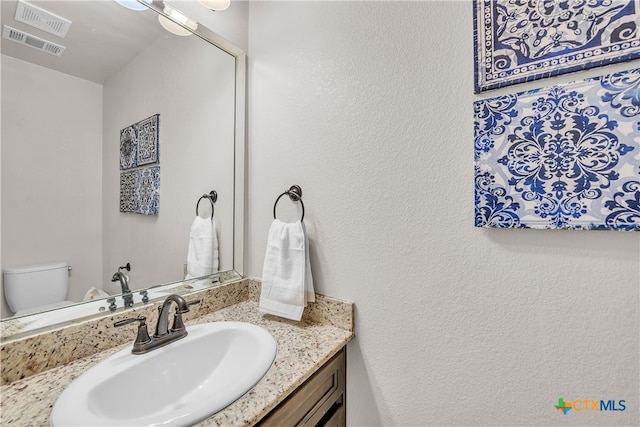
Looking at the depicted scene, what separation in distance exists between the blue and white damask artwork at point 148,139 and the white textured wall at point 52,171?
0.13 meters

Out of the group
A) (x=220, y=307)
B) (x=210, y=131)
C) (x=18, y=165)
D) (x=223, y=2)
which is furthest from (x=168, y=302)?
(x=223, y=2)

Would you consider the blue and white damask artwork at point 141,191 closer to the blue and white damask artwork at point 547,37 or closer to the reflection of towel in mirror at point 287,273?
the reflection of towel in mirror at point 287,273

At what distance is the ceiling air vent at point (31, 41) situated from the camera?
745 millimetres

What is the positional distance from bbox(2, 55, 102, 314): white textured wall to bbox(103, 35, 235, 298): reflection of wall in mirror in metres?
0.04

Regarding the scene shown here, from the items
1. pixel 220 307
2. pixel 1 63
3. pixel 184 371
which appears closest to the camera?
A: pixel 1 63

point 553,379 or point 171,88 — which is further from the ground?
point 171,88

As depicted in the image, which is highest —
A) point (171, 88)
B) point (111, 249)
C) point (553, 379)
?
point (171, 88)

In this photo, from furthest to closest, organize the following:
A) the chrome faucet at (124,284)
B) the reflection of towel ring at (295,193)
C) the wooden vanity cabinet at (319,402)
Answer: the reflection of towel ring at (295,193)
the chrome faucet at (124,284)
the wooden vanity cabinet at (319,402)

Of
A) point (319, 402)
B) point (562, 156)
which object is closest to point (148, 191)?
point (319, 402)

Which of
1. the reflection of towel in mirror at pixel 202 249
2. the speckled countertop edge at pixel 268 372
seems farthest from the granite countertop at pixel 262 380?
the reflection of towel in mirror at pixel 202 249

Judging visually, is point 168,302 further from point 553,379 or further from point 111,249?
point 553,379

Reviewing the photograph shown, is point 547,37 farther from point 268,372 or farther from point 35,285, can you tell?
point 35,285

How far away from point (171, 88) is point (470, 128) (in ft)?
3.66

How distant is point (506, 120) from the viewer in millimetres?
750
